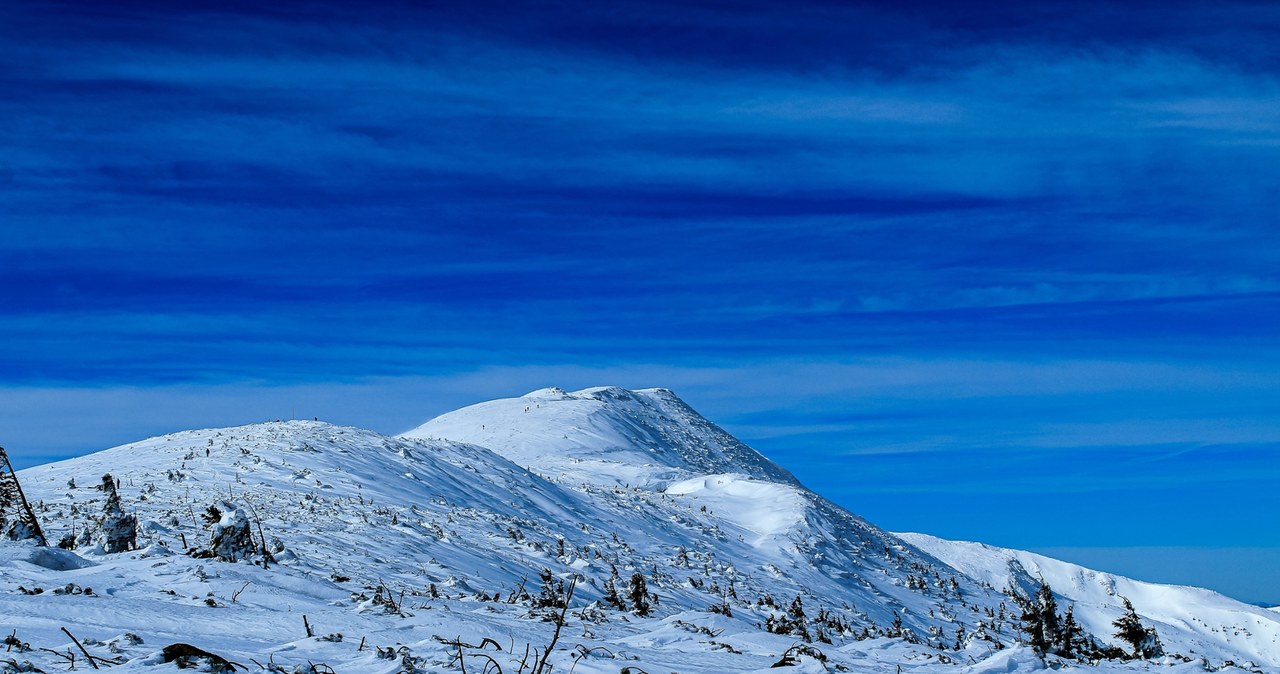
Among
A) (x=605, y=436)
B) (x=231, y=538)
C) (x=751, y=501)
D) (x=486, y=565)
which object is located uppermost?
(x=605, y=436)

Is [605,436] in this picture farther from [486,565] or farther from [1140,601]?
[1140,601]

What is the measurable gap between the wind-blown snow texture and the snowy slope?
248 mm

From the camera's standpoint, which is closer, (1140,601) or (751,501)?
(751,501)

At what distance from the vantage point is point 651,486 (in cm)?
3114

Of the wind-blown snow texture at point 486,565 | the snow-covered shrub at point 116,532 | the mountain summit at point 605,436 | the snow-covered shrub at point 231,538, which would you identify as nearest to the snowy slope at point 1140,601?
the wind-blown snow texture at point 486,565

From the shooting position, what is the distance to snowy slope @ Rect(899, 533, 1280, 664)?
3403cm

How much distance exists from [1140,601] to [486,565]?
40471 mm

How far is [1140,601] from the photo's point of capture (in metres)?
46.0

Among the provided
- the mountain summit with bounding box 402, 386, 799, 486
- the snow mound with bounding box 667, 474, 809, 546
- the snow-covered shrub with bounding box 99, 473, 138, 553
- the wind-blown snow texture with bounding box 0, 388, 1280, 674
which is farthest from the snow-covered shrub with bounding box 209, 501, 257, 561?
Result: the mountain summit with bounding box 402, 386, 799, 486

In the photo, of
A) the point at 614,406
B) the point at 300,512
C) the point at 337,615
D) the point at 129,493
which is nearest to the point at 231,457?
the point at 129,493

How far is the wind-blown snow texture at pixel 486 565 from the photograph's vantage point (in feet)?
25.1

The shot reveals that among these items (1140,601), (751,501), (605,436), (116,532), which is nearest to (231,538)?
(116,532)

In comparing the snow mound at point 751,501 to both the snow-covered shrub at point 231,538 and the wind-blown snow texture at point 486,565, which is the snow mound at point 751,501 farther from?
the snow-covered shrub at point 231,538

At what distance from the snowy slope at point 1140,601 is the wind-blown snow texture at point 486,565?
9.8 inches
